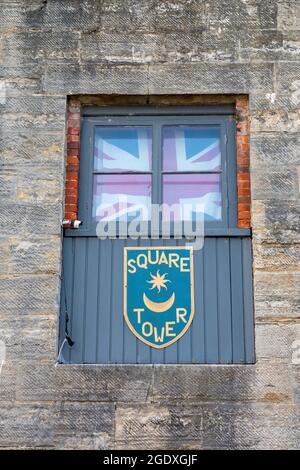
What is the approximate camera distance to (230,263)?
7301 mm

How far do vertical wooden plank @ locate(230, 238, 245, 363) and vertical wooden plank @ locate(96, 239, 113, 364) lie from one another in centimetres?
98

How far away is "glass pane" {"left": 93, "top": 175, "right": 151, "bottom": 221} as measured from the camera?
754 cm

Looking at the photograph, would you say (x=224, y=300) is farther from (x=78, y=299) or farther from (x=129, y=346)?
(x=78, y=299)

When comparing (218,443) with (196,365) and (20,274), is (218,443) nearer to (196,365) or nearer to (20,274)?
(196,365)

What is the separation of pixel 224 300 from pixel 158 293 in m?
0.53

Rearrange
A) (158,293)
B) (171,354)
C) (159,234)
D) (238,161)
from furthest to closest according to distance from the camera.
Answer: (238,161) → (159,234) → (158,293) → (171,354)

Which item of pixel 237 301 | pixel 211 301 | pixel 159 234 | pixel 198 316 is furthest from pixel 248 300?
pixel 159 234

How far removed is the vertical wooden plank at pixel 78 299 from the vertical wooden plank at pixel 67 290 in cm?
3

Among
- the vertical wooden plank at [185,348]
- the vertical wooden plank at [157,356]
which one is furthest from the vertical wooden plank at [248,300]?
the vertical wooden plank at [157,356]

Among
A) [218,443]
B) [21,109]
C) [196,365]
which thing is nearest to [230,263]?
[196,365]

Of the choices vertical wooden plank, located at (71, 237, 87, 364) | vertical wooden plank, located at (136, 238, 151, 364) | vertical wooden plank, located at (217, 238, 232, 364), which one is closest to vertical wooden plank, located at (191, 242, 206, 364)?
vertical wooden plank, located at (217, 238, 232, 364)

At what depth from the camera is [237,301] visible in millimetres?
7195

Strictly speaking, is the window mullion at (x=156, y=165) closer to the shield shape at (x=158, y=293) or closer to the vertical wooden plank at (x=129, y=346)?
the shield shape at (x=158, y=293)
